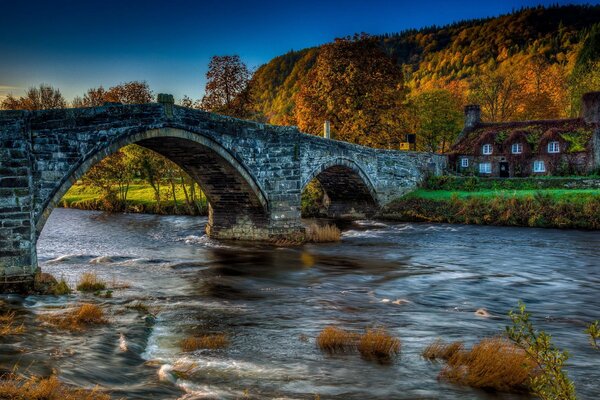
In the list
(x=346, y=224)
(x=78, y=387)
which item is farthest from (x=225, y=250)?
(x=78, y=387)

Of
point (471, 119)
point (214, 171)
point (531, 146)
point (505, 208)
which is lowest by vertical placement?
point (505, 208)

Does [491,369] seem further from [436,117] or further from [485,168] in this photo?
[436,117]

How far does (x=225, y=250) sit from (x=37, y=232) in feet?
31.9

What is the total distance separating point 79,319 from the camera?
11.2m

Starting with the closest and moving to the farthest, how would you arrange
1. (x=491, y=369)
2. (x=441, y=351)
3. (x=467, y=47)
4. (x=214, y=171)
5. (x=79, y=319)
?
(x=491, y=369) → (x=441, y=351) → (x=79, y=319) → (x=214, y=171) → (x=467, y=47)

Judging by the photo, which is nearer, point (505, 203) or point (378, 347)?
point (378, 347)

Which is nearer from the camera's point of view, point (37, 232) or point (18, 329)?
point (18, 329)

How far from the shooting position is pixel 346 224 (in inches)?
1366

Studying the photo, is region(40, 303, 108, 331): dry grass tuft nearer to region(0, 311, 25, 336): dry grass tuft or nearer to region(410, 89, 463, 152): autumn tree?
region(0, 311, 25, 336): dry grass tuft

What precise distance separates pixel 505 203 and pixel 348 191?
1032cm

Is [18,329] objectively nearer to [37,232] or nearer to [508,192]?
[37,232]

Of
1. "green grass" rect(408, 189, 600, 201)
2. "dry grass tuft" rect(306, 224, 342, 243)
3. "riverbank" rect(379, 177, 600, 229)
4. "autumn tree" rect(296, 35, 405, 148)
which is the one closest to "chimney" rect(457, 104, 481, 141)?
"autumn tree" rect(296, 35, 405, 148)

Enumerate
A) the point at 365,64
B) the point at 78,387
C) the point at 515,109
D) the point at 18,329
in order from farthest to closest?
the point at 515,109, the point at 365,64, the point at 18,329, the point at 78,387

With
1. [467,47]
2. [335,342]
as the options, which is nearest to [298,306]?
[335,342]
